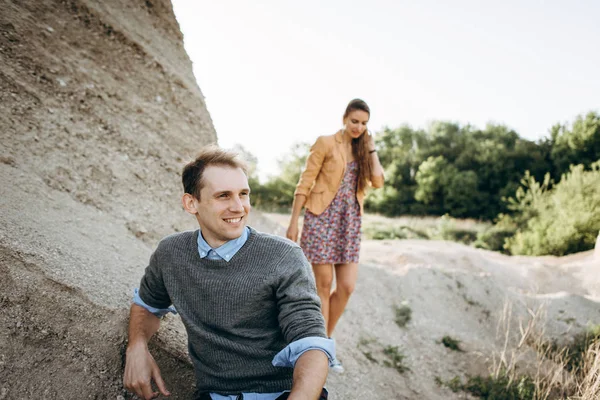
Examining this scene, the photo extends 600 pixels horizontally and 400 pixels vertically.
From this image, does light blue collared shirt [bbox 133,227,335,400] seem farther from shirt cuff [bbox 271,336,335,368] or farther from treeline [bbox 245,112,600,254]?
treeline [bbox 245,112,600,254]

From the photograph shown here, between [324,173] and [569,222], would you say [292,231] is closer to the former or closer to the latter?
[324,173]

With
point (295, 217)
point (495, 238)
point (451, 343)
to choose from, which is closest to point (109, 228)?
point (295, 217)

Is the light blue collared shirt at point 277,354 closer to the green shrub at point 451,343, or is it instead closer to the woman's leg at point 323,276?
the woman's leg at point 323,276

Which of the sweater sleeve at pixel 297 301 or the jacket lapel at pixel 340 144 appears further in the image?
the jacket lapel at pixel 340 144

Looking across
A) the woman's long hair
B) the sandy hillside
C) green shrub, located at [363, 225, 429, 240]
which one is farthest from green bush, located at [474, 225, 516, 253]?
the woman's long hair

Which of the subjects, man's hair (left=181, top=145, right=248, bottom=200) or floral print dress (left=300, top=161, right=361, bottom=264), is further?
floral print dress (left=300, top=161, right=361, bottom=264)

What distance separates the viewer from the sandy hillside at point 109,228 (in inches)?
82.4

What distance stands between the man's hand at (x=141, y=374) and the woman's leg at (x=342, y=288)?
195 centimetres

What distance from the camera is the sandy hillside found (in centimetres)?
209

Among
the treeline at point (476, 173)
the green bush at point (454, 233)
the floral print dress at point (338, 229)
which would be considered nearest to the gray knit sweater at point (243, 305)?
the floral print dress at point (338, 229)

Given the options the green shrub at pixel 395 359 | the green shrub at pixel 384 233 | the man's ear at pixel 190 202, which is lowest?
the green shrub at pixel 384 233

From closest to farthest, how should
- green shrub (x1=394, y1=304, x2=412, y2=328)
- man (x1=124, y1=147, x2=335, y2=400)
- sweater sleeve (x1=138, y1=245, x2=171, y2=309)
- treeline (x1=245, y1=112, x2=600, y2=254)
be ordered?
man (x1=124, y1=147, x2=335, y2=400) < sweater sleeve (x1=138, y1=245, x2=171, y2=309) < green shrub (x1=394, y1=304, x2=412, y2=328) < treeline (x1=245, y1=112, x2=600, y2=254)

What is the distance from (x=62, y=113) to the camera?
3748 millimetres

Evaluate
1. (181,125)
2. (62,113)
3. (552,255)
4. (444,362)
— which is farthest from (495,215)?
(62,113)
